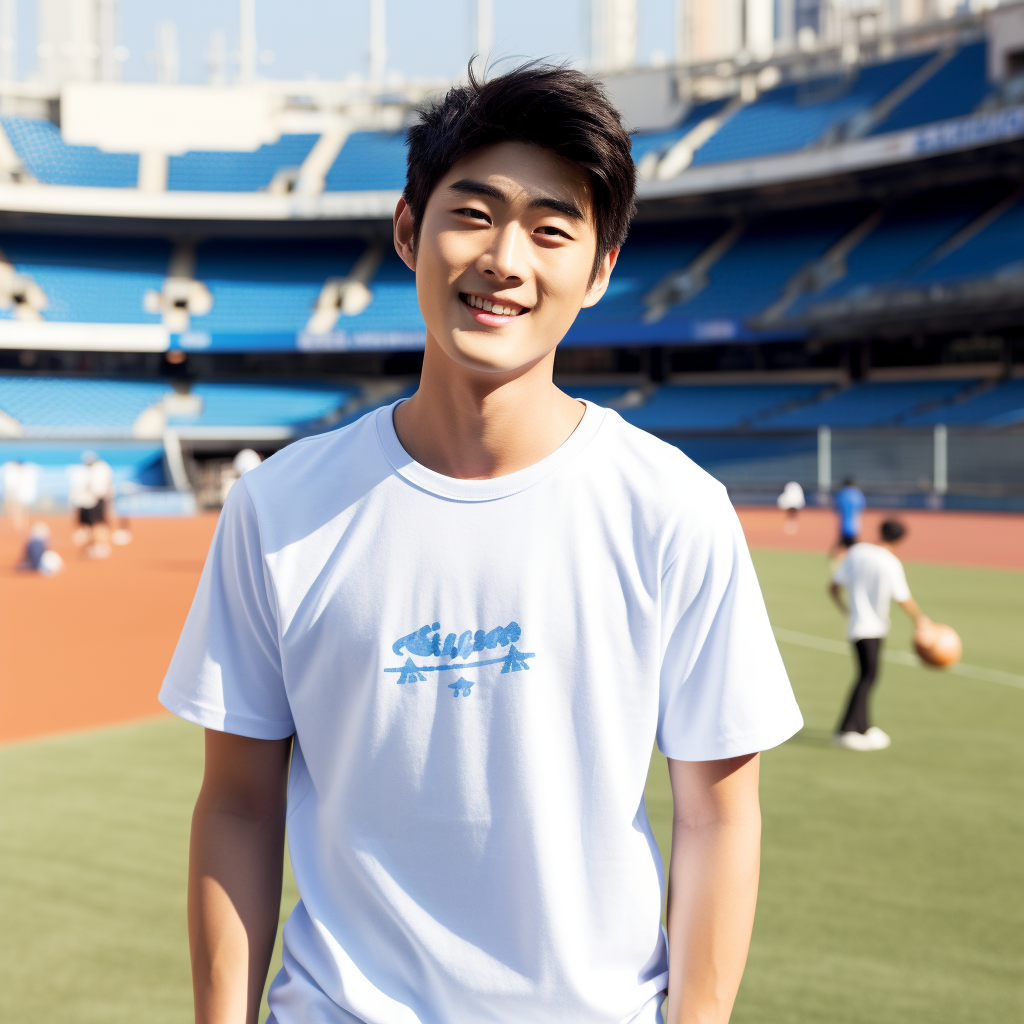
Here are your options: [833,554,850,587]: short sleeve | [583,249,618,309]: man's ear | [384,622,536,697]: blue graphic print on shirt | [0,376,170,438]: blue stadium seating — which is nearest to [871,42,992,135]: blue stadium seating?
[0,376,170,438]: blue stadium seating

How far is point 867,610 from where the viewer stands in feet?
29.0

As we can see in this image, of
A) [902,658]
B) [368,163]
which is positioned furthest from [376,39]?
[902,658]

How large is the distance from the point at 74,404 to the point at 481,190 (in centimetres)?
4326

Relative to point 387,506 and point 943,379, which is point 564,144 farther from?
point 943,379

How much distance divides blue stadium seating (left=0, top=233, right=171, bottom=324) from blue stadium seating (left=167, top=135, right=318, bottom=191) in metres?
3.49

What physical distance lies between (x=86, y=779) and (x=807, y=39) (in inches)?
1689

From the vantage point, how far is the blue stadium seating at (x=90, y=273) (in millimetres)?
43312

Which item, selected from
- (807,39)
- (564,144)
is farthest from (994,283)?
(564,144)

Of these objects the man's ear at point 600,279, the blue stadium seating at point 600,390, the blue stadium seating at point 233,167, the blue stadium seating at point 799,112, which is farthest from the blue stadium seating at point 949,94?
the man's ear at point 600,279

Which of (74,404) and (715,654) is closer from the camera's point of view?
(715,654)

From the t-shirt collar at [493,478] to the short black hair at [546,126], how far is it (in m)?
0.34

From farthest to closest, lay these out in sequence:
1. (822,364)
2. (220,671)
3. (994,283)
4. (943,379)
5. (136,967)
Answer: (822,364)
(943,379)
(994,283)
(136,967)
(220,671)

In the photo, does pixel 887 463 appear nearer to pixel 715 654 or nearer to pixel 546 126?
pixel 715 654

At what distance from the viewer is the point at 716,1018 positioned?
1.78 m
